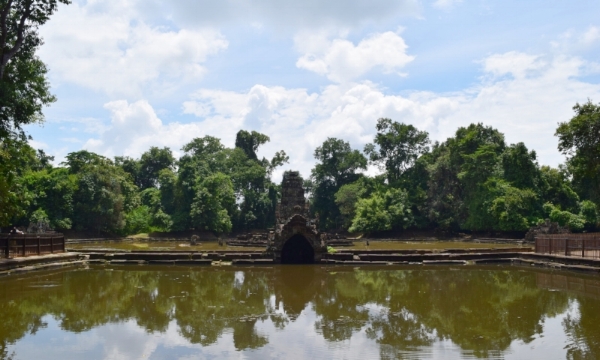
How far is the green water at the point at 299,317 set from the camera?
7.68 metres

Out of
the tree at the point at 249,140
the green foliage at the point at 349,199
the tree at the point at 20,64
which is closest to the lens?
the tree at the point at 20,64

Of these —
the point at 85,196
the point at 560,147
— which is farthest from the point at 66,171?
the point at 560,147

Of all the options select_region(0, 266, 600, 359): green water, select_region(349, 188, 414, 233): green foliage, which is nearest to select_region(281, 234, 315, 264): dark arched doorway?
select_region(0, 266, 600, 359): green water

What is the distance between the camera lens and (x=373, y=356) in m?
7.25

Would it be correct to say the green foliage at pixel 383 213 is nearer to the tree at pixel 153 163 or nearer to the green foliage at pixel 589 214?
the green foliage at pixel 589 214

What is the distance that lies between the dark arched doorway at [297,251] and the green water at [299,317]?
14.6ft

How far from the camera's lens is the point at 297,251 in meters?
21.8

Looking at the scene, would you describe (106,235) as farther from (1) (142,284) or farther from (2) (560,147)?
(2) (560,147)

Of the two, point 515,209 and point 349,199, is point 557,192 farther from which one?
point 349,199

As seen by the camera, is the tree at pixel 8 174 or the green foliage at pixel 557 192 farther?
the green foliage at pixel 557 192

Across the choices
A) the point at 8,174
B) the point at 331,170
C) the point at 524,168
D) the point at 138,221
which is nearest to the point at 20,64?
the point at 8,174

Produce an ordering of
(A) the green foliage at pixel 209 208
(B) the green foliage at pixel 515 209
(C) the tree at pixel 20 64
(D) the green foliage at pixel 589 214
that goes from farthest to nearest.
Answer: (A) the green foliage at pixel 209 208, (B) the green foliage at pixel 515 209, (D) the green foliage at pixel 589 214, (C) the tree at pixel 20 64

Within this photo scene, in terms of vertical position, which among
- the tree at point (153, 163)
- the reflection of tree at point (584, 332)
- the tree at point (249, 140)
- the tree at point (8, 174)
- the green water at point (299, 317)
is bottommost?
the green water at point (299, 317)

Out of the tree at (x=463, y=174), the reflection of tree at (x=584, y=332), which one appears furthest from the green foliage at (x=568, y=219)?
the reflection of tree at (x=584, y=332)
